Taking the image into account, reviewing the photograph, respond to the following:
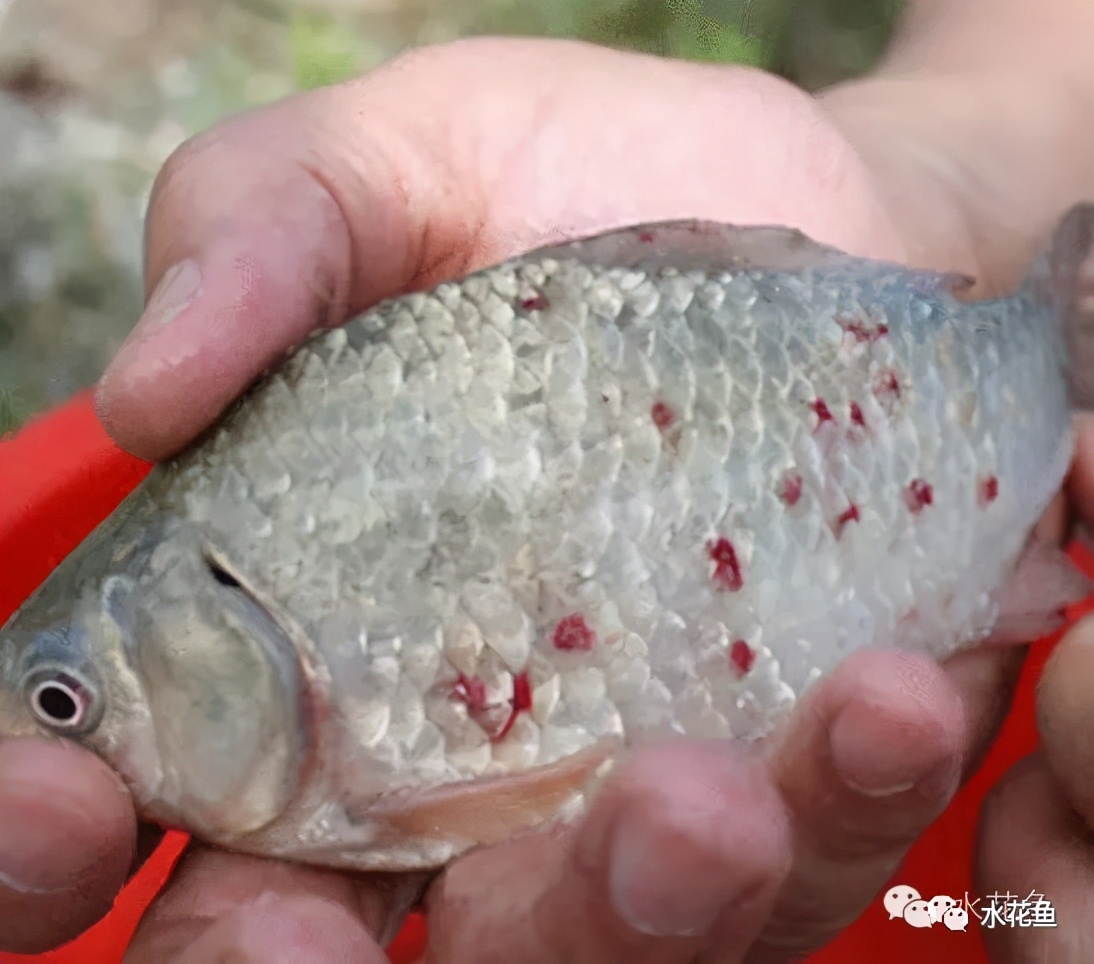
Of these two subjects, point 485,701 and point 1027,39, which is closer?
point 485,701

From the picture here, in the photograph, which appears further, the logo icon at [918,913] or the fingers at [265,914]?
the logo icon at [918,913]

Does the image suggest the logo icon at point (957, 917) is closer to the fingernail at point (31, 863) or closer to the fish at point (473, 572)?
the fish at point (473, 572)

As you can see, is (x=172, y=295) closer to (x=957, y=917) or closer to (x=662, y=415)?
(x=662, y=415)

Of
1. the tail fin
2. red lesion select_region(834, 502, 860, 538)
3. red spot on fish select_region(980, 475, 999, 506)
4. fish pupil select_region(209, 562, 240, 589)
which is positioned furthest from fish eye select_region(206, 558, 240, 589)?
the tail fin

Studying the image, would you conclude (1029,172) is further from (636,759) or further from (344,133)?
(636,759)

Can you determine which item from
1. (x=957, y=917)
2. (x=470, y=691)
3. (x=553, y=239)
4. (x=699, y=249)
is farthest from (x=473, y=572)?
(x=957, y=917)

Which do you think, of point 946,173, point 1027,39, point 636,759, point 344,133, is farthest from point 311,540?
point 1027,39

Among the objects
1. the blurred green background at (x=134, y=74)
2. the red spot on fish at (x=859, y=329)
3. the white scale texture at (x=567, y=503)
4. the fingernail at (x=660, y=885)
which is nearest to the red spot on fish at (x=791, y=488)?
the white scale texture at (x=567, y=503)
